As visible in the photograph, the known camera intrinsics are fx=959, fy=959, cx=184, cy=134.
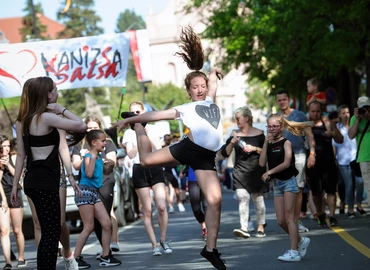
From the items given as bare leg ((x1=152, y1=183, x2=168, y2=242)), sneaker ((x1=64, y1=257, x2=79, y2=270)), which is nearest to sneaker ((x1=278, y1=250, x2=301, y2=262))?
sneaker ((x1=64, y1=257, x2=79, y2=270))

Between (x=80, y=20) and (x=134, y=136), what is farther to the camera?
(x=80, y=20)

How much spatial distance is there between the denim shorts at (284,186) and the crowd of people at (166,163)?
0.4 inches

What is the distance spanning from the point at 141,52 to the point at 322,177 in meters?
4.90

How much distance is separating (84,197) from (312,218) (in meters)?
6.24

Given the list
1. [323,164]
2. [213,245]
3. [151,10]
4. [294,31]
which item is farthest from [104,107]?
[213,245]

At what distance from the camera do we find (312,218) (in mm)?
16422

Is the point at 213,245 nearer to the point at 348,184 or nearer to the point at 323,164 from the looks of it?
the point at 323,164

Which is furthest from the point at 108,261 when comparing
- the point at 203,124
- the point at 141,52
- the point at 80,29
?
the point at 80,29

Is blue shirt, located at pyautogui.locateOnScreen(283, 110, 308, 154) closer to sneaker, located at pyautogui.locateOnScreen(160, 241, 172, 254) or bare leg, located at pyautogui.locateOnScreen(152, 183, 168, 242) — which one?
bare leg, located at pyautogui.locateOnScreen(152, 183, 168, 242)

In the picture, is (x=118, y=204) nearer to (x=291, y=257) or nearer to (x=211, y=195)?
(x=291, y=257)

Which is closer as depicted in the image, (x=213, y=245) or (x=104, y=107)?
(x=213, y=245)

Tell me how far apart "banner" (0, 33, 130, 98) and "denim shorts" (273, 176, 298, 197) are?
22.5ft

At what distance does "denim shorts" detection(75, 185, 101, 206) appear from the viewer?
11.2 meters

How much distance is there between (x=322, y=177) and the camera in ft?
50.6
